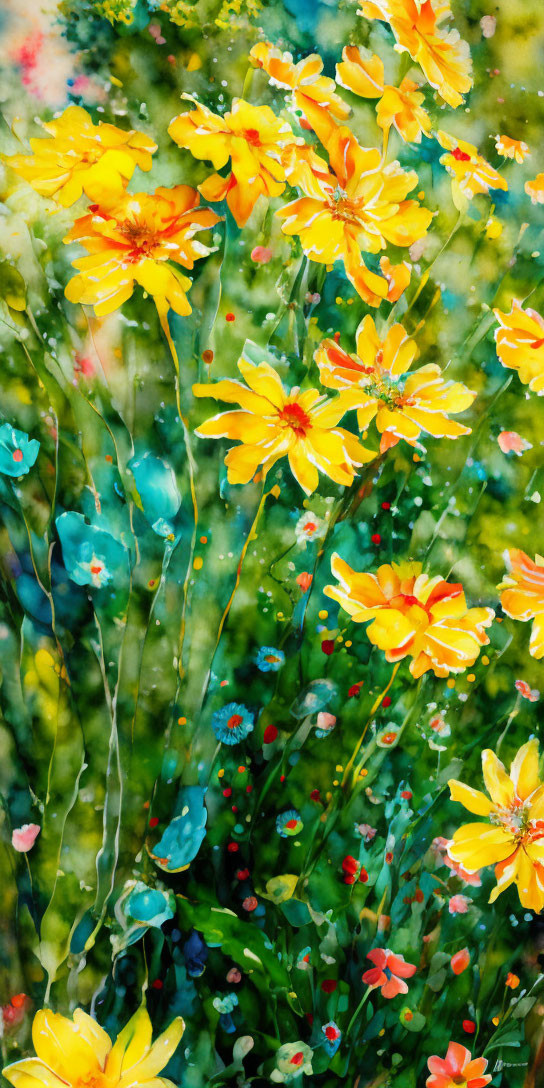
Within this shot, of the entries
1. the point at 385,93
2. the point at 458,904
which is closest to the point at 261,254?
the point at 385,93

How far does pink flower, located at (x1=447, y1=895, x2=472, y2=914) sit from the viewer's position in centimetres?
72

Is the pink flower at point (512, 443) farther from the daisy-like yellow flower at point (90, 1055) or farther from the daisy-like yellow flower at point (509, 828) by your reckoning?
the daisy-like yellow flower at point (90, 1055)

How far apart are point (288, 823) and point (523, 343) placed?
50cm

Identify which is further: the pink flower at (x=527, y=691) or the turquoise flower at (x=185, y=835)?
the pink flower at (x=527, y=691)

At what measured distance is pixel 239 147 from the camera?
63 centimetres

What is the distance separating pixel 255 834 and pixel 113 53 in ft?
Answer: 2.12

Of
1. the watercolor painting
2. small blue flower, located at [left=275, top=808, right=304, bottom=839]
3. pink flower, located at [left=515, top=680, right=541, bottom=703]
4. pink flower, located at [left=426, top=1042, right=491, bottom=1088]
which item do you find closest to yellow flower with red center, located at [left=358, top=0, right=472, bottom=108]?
the watercolor painting

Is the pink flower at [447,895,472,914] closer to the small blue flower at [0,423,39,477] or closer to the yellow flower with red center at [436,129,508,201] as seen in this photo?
the small blue flower at [0,423,39,477]

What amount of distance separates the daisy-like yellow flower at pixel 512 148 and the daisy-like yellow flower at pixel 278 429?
0.31 m

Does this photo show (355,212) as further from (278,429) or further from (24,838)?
(24,838)

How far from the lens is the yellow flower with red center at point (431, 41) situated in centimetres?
69

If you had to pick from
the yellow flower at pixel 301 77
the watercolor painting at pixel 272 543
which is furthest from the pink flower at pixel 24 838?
the yellow flower at pixel 301 77

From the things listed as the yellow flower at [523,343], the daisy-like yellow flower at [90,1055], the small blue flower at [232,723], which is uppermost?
the yellow flower at [523,343]

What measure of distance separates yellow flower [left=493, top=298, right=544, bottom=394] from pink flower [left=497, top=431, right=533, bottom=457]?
0.05 m
